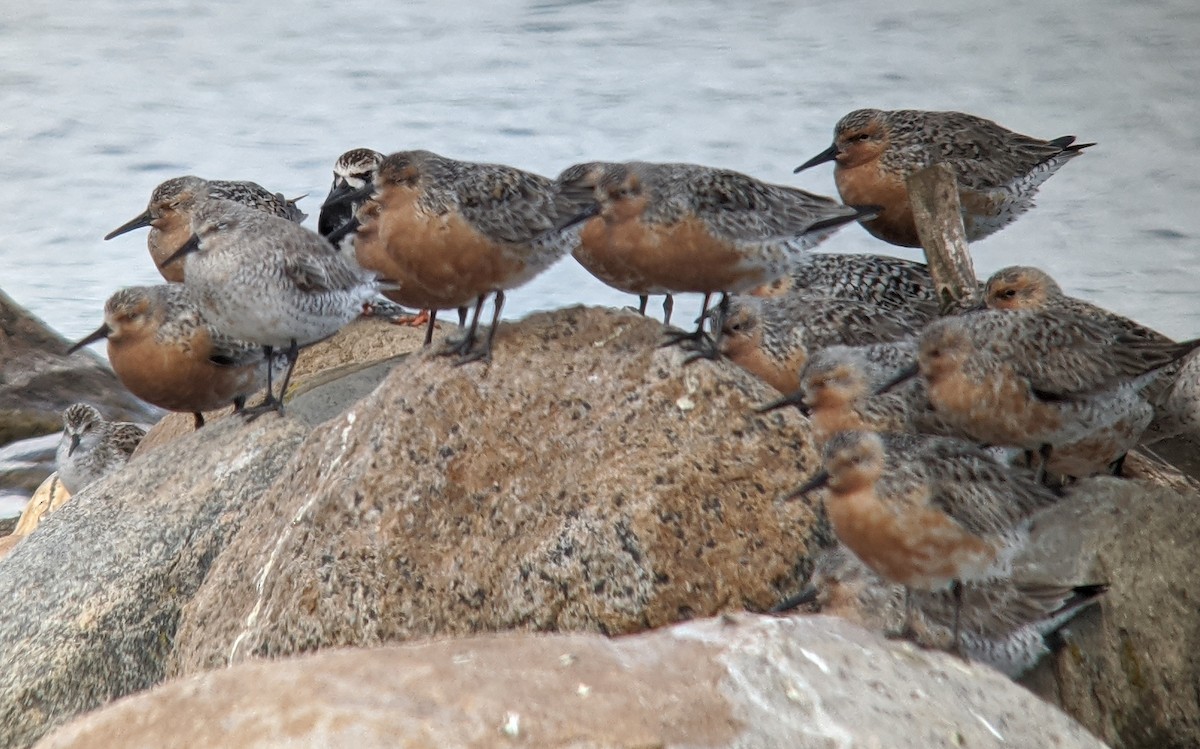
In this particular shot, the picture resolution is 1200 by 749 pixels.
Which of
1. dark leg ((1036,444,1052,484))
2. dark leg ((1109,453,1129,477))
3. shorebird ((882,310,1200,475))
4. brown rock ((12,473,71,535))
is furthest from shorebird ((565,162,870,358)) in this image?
brown rock ((12,473,71,535))

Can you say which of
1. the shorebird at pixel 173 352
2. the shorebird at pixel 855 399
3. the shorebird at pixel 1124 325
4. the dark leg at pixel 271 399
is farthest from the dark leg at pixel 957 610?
the shorebird at pixel 173 352

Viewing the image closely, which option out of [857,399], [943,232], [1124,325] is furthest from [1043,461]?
[943,232]

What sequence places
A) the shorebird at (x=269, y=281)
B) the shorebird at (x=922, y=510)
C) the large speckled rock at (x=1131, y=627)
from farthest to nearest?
the shorebird at (x=269, y=281), the large speckled rock at (x=1131, y=627), the shorebird at (x=922, y=510)

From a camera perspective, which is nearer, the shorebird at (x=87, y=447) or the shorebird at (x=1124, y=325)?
the shorebird at (x=1124, y=325)

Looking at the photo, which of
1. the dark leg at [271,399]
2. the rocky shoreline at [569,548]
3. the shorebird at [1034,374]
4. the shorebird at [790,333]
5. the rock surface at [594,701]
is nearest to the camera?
the rock surface at [594,701]

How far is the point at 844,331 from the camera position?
24.4 feet

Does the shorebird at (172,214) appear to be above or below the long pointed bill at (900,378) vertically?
below

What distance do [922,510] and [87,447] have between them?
681 centimetres

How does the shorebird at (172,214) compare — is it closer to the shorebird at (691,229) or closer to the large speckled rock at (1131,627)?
the shorebird at (691,229)

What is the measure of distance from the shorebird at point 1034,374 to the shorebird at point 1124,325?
0.22 meters

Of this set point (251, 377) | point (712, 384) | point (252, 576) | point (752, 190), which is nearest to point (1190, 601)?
point (712, 384)

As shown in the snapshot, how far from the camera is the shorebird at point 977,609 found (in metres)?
5.47

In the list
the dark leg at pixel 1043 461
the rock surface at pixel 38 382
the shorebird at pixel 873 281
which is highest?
the shorebird at pixel 873 281

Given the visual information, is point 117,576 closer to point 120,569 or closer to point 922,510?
point 120,569
